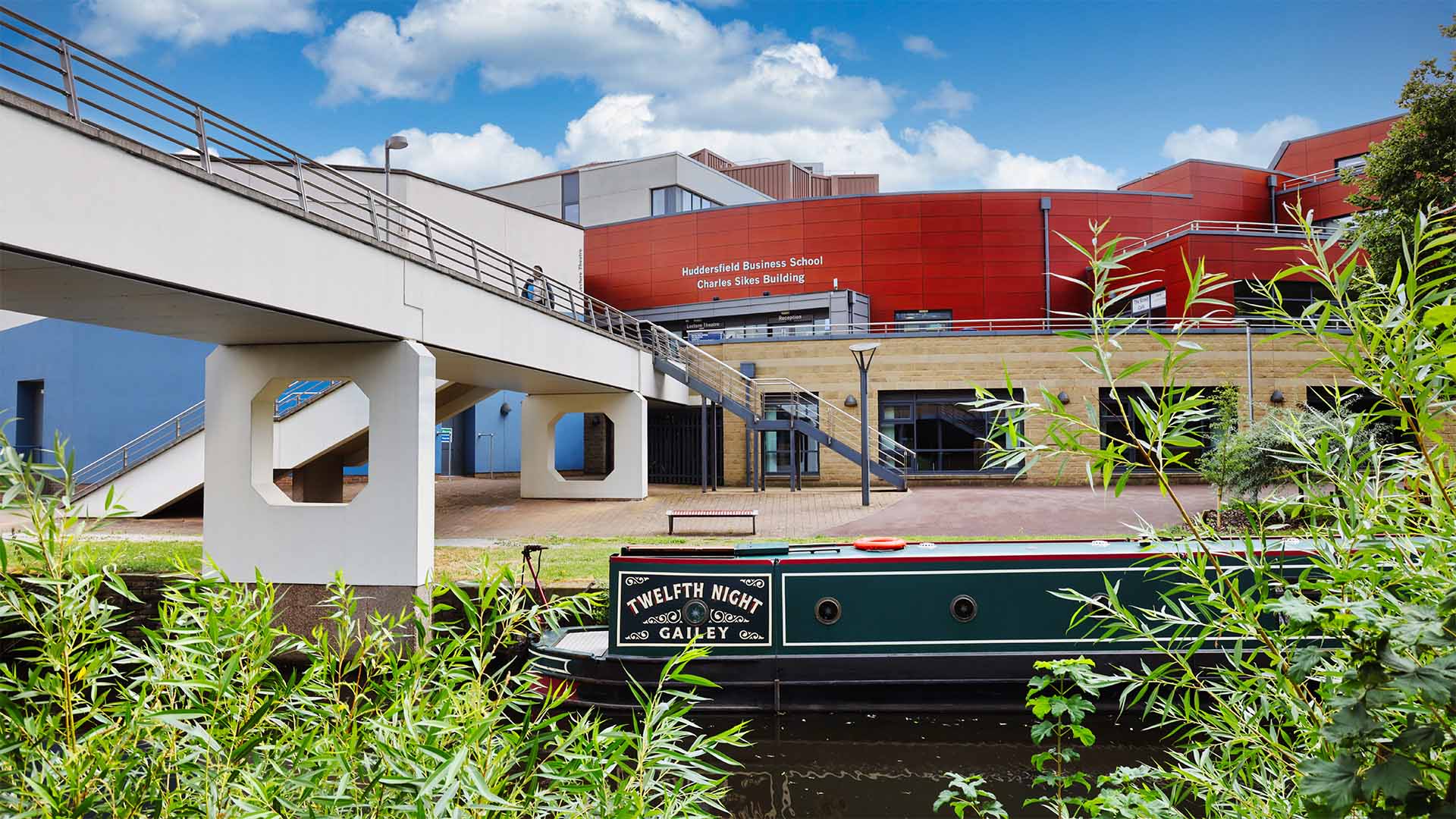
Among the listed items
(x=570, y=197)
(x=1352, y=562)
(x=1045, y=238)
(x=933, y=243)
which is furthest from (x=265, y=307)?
(x=570, y=197)

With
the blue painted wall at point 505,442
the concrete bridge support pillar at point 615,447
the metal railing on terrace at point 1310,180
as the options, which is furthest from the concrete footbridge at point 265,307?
the metal railing on terrace at point 1310,180

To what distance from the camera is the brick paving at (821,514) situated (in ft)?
56.7

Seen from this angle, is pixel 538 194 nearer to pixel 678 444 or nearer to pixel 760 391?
pixel 678 444

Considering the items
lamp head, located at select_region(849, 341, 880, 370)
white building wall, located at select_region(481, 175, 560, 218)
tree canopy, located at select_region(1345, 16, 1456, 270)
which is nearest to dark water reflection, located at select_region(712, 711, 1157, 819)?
lamp head, located at select_region(849, 341, 880, 370)

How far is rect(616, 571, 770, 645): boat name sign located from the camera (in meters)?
8.88

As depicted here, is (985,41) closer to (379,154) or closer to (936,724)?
(379,154)

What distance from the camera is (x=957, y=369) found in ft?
86.4

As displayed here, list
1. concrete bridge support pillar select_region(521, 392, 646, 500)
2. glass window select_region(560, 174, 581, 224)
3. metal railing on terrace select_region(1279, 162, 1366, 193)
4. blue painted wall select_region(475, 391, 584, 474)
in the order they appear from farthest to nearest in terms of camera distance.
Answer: glass window select_region(560, 174, 581, 224) < metal railing on terrace select_region(1279, 162, 1366, 193) < blue painted wall select_region(475, 391, 584, 474) < concrete bridge support pillar select_region(521, 392, 646, 500)

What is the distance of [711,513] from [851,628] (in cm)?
910

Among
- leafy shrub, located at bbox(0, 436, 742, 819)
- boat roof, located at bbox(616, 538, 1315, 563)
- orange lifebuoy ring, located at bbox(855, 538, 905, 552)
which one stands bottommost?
boat roof, located at bbox(616, 538, 1315, 563)

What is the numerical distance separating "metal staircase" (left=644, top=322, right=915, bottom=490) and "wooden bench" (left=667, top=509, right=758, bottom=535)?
3.68 m

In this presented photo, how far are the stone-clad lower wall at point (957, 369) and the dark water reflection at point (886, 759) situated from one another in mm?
17228

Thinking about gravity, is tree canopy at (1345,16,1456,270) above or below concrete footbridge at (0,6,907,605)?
above

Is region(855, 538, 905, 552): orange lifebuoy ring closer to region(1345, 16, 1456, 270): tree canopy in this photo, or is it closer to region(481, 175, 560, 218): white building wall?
region(1345, 16, 1456, 270): tree canopy
